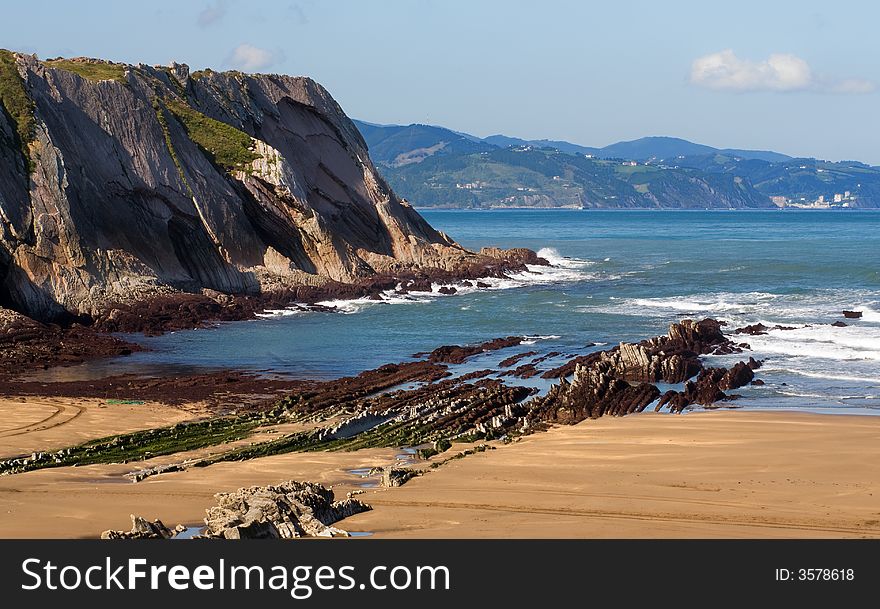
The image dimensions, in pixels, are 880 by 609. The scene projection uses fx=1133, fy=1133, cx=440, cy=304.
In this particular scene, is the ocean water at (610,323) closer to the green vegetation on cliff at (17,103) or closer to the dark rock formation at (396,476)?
the dark rock formation at (396,476)

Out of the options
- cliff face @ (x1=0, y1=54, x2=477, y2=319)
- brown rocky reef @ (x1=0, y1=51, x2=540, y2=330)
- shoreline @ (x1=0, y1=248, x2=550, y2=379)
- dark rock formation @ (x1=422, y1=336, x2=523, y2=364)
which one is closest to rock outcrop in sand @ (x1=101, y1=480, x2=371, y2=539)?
dark rock formation @ (x1=422, y1=336, x2=523, y2=364)

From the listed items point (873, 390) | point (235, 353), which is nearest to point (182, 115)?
point (235, 353)

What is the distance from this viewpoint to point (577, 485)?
19.1 m

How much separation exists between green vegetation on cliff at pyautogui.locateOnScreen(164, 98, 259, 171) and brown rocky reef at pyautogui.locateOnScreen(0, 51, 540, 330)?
111 millimetres

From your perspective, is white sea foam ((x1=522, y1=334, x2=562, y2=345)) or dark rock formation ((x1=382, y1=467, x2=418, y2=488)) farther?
white sea foam ((x1=522, y1=334, x2=562, y2=345))

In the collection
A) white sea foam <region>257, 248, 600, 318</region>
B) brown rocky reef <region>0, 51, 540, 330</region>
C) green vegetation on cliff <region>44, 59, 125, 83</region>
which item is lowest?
white sea foam <region>257, 248, 600, 318</region>

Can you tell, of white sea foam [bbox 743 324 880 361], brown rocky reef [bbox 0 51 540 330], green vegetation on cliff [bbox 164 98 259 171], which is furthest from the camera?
green vegetation on cliff [bbox 164 98 259 171]

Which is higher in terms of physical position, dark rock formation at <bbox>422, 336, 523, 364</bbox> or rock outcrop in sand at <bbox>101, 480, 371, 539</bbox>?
rock outcrop in sand at <bbox>101, 480, 371, 539</bbox>

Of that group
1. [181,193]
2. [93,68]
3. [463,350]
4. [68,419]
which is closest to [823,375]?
[463,350]

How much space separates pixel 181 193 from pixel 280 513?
43143 millimetres

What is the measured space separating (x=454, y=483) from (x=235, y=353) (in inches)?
840

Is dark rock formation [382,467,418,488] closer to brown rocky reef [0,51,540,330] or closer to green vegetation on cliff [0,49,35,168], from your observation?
brown rocky reef [0,51,540,330]

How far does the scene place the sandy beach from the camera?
15672 mm

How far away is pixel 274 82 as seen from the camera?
72.8 m
